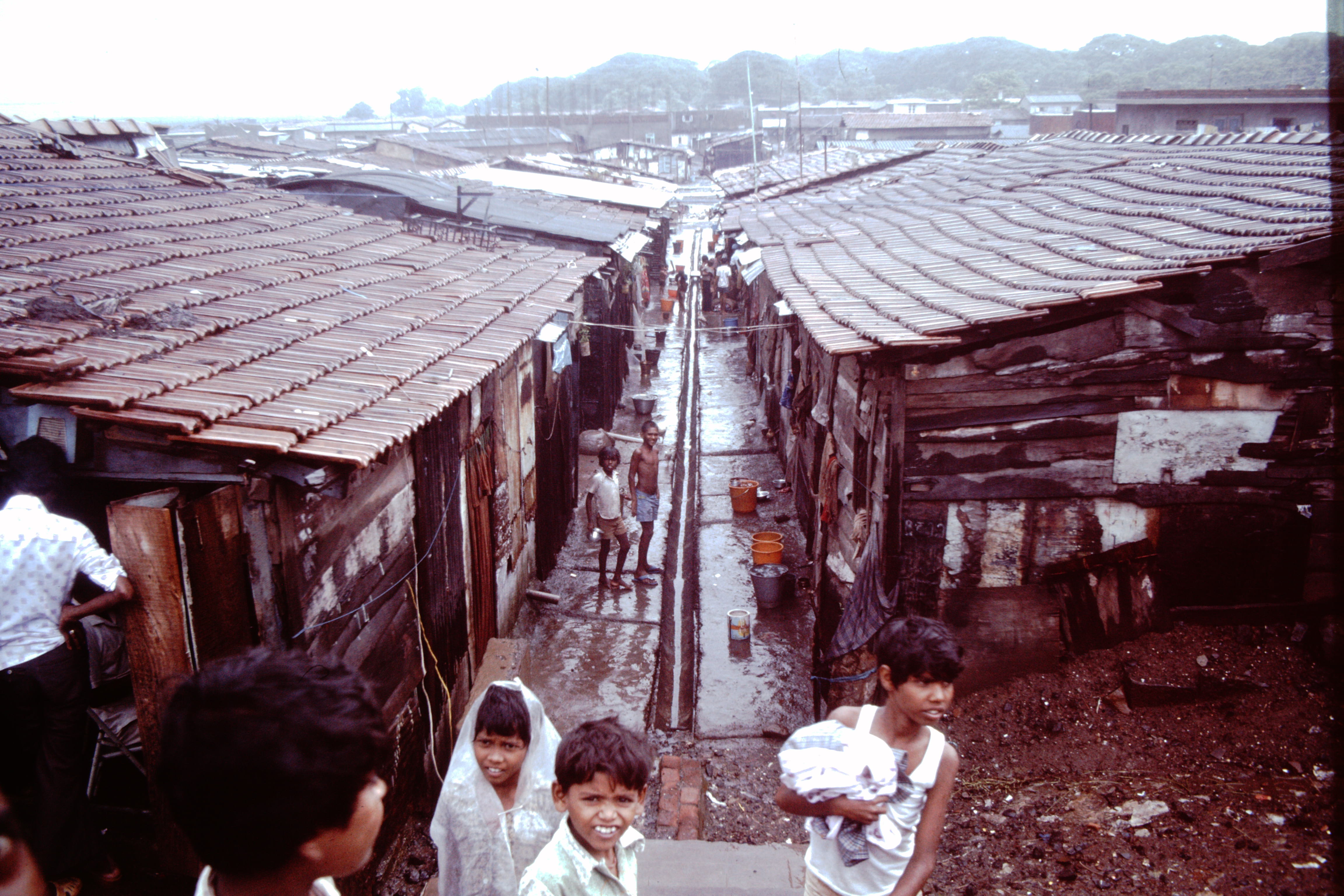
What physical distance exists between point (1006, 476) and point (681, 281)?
78.8 feet

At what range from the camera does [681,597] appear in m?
10.0

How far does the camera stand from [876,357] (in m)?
6.04

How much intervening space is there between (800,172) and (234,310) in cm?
1772

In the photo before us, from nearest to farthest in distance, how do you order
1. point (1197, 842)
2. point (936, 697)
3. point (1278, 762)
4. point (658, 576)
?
1. point (936, 697)
2. point (1197, 842)
3. point (1278, 762)
4. point (658, 576)

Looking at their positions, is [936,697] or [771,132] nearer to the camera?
[936,697]

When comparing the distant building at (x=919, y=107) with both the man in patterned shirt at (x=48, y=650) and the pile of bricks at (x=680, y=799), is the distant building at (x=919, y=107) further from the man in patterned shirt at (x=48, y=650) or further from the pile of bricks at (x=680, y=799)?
the man in patterned shirt at (x=48, y=650)

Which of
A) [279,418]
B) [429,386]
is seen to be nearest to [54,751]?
[279,418]

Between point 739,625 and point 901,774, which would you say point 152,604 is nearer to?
point 901,774

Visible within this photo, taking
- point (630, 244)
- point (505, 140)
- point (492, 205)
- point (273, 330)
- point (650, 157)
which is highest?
point (505, 140)

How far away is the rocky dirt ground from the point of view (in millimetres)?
4582

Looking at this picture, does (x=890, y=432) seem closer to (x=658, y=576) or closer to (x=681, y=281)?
(x=658, y=576)

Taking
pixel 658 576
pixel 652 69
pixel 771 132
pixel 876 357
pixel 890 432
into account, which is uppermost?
pixel 652 69

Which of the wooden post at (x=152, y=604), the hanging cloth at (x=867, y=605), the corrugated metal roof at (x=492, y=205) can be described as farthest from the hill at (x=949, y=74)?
the wooden post at (x=152, y=604)

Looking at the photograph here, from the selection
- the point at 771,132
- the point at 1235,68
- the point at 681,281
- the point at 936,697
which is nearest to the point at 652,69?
→ the point at 771,132
